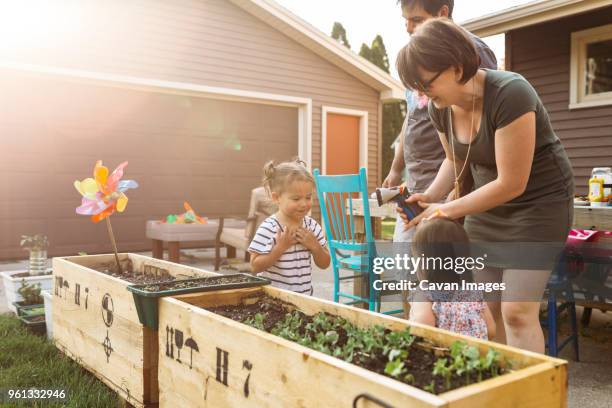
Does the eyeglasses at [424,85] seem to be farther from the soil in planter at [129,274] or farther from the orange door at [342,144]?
the orange door at [342,144]

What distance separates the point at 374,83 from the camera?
989 cm

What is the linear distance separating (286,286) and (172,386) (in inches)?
38.4

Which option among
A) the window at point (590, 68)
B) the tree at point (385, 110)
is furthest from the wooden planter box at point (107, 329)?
the tree at point (385, 110)

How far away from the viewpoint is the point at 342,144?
9.76m

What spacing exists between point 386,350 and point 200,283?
1002mm

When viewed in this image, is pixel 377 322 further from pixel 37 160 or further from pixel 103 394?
pixel 37 160

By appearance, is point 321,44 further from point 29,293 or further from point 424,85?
point 424,85

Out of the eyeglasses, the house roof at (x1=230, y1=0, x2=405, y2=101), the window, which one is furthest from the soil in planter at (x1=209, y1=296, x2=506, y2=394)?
the house roof at (x1=230, y1=0, x2=405, y2=101)

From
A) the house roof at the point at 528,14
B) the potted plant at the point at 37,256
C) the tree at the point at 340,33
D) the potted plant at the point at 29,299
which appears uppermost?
the tree at the point at 340,33

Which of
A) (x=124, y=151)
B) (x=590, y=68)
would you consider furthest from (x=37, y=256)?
(x=590, y=68)

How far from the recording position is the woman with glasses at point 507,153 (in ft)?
5.46

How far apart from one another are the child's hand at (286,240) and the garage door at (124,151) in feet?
18.4

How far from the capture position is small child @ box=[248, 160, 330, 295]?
2.55 metres

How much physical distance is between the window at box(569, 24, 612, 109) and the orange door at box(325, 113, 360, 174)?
3947mm
